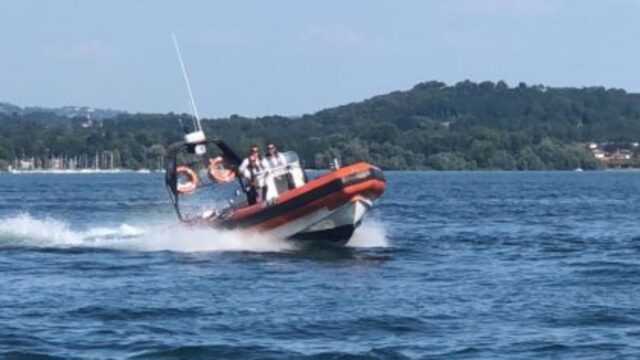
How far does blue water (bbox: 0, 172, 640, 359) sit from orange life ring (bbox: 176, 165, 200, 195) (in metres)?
0.83

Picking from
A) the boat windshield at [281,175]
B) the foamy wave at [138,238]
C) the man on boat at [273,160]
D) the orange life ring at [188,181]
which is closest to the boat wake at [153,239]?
the foamy wave at [138,238]

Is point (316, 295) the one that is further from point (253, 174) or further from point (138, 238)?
point (138, 238)

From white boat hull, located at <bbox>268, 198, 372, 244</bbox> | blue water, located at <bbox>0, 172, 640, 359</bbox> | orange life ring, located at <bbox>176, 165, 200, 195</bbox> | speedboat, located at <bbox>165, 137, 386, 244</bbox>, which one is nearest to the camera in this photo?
blue water, located at <bbox>0, 172, 640, 359</bbox>

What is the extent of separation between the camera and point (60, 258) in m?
31.9

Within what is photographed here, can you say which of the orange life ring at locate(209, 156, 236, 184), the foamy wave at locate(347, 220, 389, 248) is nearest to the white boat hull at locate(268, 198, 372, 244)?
the foamy wave at locate(347, 220, 389, 248)

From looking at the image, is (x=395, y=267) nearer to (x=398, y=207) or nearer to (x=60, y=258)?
(x=60, y=258)

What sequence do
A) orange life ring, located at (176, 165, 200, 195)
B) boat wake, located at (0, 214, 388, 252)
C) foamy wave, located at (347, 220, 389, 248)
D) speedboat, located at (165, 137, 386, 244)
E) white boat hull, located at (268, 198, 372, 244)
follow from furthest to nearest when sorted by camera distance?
orange life ring, located at (176, 165, 200, 195)
foamy wave, located at (347, 220, 389, 248)
boat wake, located at (0, 214, 388, 252)
white boat hull, located at (268, 198, 372, 244)
speedboat, located at (165, 137, 386, 244)

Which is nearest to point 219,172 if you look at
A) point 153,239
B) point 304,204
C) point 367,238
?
point 153,239

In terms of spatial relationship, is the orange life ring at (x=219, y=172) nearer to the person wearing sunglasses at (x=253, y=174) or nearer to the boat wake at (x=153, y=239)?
the boat wake at (x=153, y=239)

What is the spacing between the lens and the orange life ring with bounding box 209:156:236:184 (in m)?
34.6

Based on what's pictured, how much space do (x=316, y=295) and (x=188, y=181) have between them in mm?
11434

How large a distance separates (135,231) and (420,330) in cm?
1985

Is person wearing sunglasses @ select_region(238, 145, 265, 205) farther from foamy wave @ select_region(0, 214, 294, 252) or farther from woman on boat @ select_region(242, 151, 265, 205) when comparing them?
foamy wave @ select_region(0, 214, 294, 252)

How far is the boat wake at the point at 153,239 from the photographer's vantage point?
1270 inches
